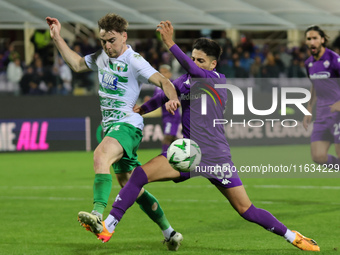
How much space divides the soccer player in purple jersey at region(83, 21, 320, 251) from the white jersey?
1.71 feet

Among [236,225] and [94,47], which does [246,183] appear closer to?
[236,225]

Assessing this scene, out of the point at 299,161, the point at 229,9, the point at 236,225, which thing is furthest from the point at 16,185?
the point at 229,9

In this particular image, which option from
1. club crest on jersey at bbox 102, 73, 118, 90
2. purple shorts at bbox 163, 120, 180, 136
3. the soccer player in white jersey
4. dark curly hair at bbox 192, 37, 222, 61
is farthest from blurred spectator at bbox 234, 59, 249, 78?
dark curly hair at bbox 192, 37, 222, 61

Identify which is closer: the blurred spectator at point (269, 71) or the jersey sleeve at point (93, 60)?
the jersey sleeve at point (93, 60)

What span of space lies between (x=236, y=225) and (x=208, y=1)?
60.6ft

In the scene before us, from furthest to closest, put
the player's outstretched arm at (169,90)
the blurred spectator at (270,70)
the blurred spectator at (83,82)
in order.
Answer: the blurred spectator at (270,70), the blurred spectator at (83,82), the player's outstretched arm at (169,90)

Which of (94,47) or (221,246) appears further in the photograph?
(94,47)

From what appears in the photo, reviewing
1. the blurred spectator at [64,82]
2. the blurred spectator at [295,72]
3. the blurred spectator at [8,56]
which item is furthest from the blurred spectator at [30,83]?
the blurred spectator at [295,72]

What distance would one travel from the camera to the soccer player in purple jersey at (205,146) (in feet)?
21.4

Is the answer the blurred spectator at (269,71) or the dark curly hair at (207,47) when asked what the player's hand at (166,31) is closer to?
the dark curly hair at (207,47)

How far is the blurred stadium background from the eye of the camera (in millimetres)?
7992

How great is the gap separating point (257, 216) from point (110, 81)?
1905 millimetres

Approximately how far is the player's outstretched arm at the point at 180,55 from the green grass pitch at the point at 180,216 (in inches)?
67.3

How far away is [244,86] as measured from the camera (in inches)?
910
